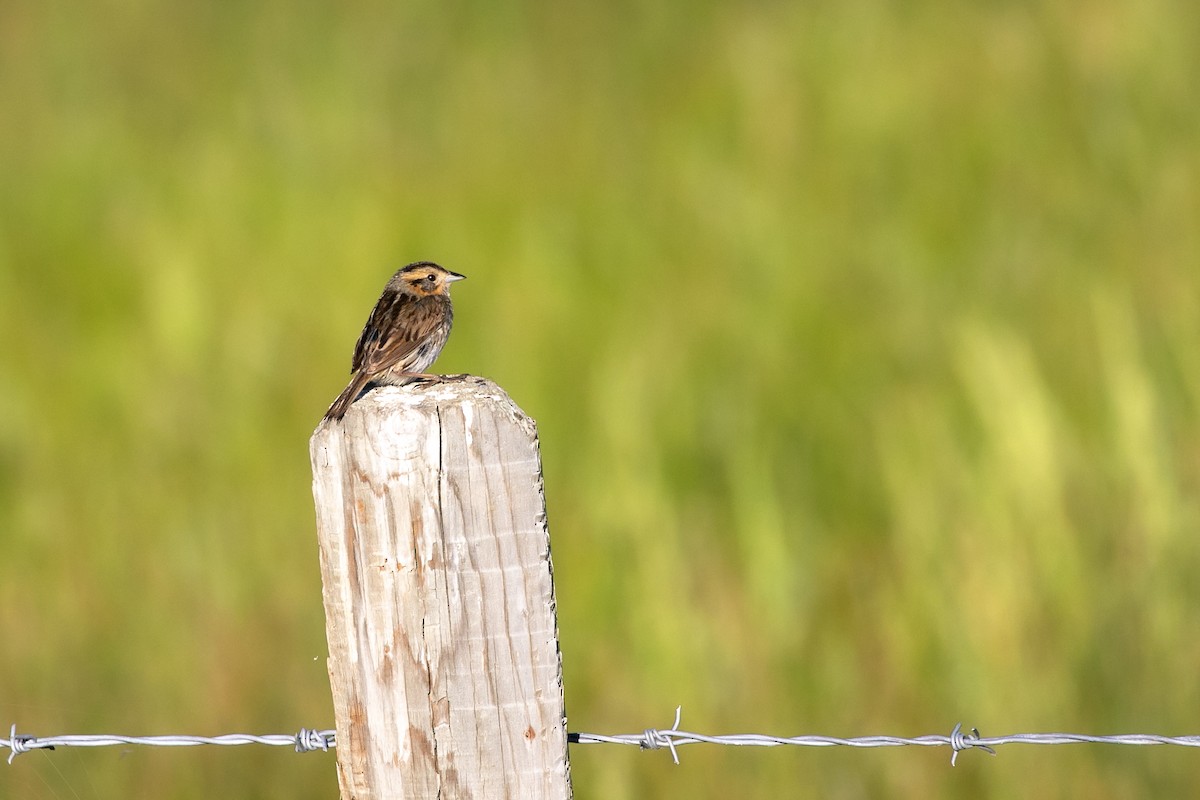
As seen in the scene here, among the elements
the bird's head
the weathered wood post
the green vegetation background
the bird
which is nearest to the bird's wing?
the bird

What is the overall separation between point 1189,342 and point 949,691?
2.33m

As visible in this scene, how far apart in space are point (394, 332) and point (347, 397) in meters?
0.93

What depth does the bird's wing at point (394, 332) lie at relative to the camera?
4.27 metres

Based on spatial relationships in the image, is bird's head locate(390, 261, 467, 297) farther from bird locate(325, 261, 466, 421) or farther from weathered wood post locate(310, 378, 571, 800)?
weathered wood post locate(310, 378, 571, 800)

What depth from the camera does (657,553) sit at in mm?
5699

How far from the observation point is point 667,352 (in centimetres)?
754

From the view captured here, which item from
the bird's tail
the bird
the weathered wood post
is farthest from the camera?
the bird

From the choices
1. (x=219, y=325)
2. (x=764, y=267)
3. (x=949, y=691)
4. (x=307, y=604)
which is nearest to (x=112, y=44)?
(x=219, y=325)

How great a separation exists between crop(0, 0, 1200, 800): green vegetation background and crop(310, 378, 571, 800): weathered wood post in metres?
2.23

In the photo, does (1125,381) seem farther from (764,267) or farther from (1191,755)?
(764,267)

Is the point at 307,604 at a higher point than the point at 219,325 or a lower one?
lower

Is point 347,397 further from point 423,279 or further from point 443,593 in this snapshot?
point 423,279

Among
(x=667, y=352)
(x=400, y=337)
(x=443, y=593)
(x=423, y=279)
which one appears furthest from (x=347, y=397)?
(x=667, y=352)

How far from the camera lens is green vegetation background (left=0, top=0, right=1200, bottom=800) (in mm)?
5223
